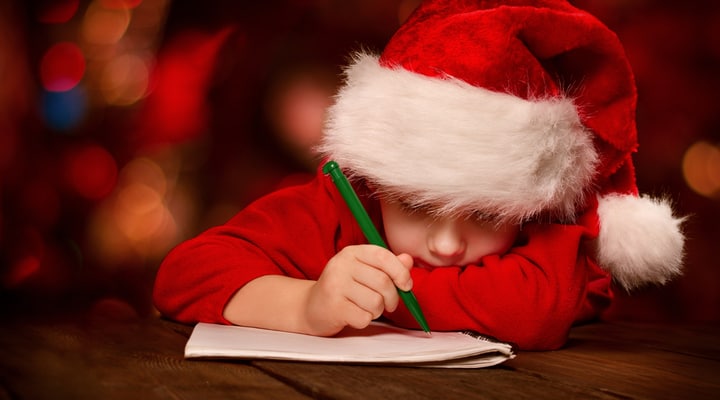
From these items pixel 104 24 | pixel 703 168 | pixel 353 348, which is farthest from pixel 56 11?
pixel 703 168

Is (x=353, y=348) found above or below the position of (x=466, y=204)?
below

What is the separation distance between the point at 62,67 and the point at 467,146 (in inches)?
34.0

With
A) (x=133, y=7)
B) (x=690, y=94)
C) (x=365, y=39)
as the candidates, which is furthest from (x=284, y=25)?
(x=690, y=94)

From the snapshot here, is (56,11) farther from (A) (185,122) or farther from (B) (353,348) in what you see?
(B) (353,348)

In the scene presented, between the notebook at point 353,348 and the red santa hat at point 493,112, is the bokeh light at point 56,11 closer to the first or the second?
the red santa hat at point 493,112

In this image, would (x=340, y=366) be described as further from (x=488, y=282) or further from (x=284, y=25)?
(x=284, y=25)

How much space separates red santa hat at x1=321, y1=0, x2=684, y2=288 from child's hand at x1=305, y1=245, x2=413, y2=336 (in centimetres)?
9

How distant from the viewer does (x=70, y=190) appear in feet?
4.23

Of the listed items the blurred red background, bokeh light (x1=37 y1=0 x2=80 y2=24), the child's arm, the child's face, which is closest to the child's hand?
the child's arm

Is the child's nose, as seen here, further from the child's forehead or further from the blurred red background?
the blurred red background

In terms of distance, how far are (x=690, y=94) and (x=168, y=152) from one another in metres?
0.92

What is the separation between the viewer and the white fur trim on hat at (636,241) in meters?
0.87

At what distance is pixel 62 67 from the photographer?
50.4 inches

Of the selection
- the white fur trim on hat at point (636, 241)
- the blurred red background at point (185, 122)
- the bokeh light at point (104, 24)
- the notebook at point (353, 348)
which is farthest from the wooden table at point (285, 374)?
the bokeh light at point (104, 24)
